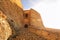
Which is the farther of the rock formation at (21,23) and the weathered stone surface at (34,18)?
the weathered stone surface at (34,18)

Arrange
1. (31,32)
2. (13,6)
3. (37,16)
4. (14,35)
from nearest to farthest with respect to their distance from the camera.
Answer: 1. (14,35)
2. (31,32)
3. (13,6)
4. (37,16)

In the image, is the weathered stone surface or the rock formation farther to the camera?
the weathered stone surface

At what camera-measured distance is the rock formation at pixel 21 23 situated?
24669mm

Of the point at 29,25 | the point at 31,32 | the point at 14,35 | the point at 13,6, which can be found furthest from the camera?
the point at 29,25

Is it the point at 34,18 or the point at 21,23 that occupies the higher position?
the point at 34,18

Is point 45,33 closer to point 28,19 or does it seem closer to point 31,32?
point 31,32

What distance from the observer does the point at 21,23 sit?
32125mm

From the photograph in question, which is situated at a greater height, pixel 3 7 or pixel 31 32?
pixel 3 7

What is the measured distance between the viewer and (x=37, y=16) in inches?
1380

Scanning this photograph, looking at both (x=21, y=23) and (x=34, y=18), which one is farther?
(x=34, y=18)

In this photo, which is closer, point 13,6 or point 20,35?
point 20,35

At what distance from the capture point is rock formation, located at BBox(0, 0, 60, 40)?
24.7 m

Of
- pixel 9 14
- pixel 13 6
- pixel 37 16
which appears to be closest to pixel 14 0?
pixel 13 6

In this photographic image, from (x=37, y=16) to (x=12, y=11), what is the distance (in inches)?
295
